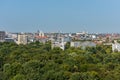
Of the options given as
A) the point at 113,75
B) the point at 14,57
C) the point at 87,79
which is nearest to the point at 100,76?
the point at 113,75

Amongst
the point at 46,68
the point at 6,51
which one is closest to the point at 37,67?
the point at 46,68

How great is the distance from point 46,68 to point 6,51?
15876mm

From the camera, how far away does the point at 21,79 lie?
1619cm

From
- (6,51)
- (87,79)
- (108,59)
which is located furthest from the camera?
(6,51)

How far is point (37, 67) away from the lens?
19.4 m

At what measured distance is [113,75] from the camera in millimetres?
17516

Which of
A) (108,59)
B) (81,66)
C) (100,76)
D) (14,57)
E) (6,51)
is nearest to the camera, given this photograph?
(100,76)

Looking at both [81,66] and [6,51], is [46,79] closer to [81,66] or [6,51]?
[81,66]

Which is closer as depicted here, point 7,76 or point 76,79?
point 76,79

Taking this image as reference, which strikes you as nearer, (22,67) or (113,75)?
(113,75)

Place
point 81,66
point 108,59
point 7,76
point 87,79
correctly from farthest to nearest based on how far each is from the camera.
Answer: point 108,59, point 81,66, point 7,76, point 87,79

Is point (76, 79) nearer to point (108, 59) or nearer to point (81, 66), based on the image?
point (81, 66)

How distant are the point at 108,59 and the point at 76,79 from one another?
1337cm

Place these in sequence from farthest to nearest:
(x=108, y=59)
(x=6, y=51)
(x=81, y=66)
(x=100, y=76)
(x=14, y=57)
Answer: (x=6, y=51)
(x=108, y=59)
(x=14, y=57)
(x=81, y=66)
(x=100, y=76)
